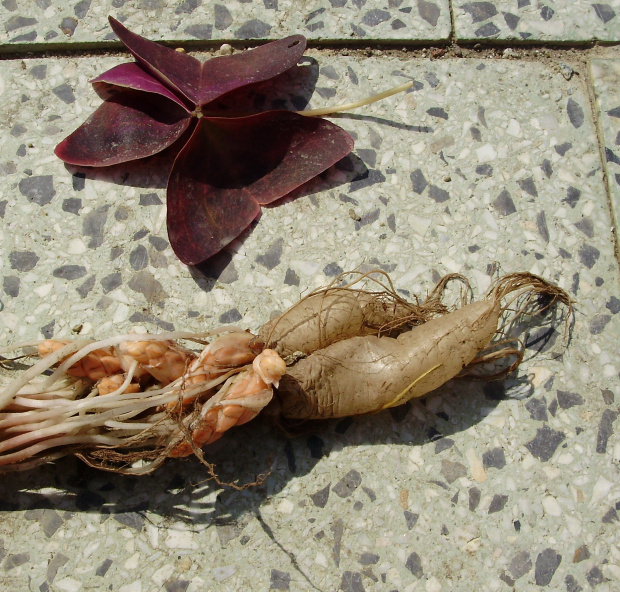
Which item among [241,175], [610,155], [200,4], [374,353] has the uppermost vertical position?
[200,4]

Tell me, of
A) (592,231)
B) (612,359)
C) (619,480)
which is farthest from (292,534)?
(592,231)

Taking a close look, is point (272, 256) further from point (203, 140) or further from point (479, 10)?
point (479, 10)

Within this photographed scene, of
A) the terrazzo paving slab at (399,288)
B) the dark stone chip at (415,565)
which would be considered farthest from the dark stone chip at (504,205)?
the dark stone chip at (415,565)

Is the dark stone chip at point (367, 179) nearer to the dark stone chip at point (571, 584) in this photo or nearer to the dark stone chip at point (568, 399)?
the dark stone chip at point (568, 399)

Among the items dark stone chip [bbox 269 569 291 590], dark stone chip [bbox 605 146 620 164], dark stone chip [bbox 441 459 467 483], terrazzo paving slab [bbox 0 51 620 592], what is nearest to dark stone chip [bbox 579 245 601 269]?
Result: terrazzo paving slab [bbox 0 51 620 592]

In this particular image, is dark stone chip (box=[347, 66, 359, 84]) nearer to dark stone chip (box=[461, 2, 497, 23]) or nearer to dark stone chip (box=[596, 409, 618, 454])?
dark stone chip (box=[461, 2, 497, 23])

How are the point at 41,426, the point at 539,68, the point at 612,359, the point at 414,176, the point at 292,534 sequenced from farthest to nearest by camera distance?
the point at 539,68
the point at 414,176
the point at 612,359
the point at 292,534
the point at 41,426

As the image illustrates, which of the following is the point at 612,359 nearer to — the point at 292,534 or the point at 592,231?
the point at 592,231

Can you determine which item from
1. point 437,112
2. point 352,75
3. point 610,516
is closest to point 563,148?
Answer: point 437,112
